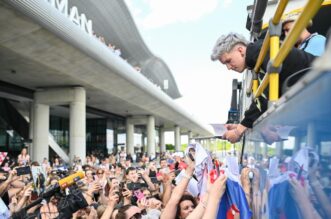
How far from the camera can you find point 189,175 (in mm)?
3275

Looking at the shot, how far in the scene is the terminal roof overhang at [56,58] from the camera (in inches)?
541

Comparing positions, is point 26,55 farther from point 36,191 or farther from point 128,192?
point 128,192

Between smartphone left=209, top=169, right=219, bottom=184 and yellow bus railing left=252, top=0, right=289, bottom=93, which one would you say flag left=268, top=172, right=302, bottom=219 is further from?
yellow bus railing left=252, top=0, right=289, bottom=93

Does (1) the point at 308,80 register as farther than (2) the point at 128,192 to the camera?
No

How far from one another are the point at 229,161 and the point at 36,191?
6.07m

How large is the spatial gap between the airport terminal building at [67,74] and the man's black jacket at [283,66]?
10.9 meters

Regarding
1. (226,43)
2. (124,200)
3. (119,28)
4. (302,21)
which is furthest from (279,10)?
(119,28)

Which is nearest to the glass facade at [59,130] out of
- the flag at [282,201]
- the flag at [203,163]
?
the flag at [203,163]

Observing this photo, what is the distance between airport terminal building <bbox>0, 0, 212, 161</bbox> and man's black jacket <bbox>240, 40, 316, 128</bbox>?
10927 millimetres

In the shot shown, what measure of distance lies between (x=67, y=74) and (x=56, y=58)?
9.94 ft

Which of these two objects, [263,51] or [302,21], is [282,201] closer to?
[302,21]

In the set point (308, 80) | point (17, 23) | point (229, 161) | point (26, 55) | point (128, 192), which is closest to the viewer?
point (308, 80)

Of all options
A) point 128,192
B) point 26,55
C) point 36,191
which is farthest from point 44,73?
point 128,192

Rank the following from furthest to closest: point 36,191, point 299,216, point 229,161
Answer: point 36,191 → point 229,161 → point 299,216
